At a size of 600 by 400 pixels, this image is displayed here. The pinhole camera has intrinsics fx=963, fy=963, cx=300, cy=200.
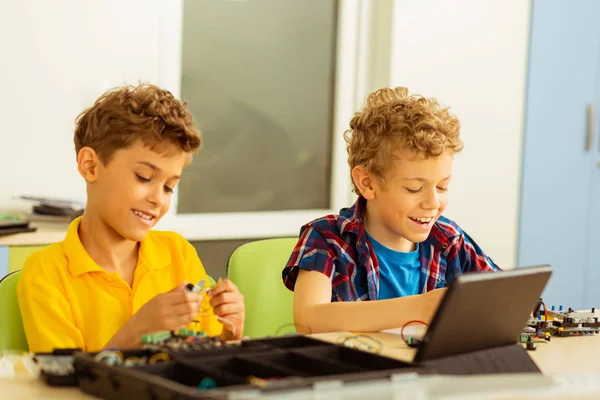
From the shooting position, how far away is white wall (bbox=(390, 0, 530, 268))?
13.7ft

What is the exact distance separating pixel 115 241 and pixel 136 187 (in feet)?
0.41

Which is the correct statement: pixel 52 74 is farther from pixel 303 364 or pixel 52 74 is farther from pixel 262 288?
pixel 303 364

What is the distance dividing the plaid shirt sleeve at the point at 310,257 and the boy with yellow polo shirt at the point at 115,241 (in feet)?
0.70

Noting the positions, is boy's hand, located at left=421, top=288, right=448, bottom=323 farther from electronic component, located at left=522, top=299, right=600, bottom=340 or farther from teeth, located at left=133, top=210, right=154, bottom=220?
teeth, located at left=133, top=210, right=154, bottom=220

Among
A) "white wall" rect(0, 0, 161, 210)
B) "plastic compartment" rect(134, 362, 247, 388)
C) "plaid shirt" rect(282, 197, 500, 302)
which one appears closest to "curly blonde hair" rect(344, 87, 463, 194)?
"plaid shirt" rect(282, 197, 500, 302)

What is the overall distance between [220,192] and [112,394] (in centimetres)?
275

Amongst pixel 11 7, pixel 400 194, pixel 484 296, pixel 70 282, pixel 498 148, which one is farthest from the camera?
pixel 498 148

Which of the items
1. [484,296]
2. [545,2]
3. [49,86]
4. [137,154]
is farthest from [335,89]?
[484,296]

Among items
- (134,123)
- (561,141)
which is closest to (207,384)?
(134,123)

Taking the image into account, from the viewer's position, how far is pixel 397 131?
2160 mm

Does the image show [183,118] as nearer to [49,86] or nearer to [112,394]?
[112,394]

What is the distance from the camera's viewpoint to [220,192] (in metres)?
4.04

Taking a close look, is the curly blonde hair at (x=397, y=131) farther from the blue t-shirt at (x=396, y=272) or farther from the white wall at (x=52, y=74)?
the white wall at (x=52, y=74)

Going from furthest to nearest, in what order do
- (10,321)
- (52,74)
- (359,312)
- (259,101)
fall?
(259,101) → (52,74) → (359,312) → (10,321)
